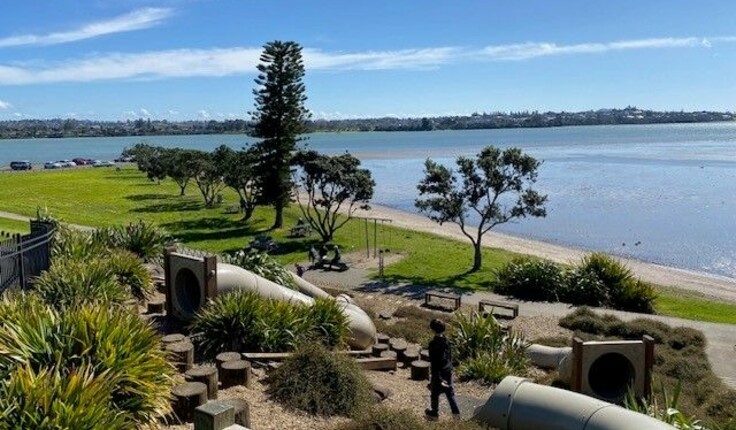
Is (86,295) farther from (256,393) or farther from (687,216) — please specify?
(687,216)

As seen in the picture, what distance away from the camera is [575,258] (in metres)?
33.2

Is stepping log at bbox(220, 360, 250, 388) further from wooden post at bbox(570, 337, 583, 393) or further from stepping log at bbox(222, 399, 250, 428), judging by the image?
wooden post at bbox(570, 337, 583, 393)

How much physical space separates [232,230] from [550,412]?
30263 millimetres

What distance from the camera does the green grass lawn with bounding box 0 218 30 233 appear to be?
2655 cm

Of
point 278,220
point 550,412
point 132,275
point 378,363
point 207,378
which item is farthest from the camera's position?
point 278,220

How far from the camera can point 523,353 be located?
12602mm

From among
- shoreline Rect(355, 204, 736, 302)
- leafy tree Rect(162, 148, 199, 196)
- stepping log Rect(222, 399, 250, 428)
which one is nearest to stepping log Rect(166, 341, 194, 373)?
stepping log Rect(222, 399, 250, 428)

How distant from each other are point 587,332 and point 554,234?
26629 mm

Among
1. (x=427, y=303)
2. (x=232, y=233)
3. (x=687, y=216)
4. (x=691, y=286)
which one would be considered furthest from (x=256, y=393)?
(x=687, y=216)

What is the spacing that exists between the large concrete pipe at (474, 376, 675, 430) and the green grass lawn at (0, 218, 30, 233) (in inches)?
907

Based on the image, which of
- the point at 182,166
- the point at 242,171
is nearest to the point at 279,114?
the point at 242,171

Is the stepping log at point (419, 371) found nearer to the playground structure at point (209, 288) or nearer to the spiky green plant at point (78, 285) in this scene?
the playground structure at point (209, 288)

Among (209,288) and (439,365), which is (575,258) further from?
(439,365)

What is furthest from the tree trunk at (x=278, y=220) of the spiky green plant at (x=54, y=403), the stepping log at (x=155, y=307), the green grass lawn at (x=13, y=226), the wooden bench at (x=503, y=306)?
the spiky green plant at (x=54, y=403)
